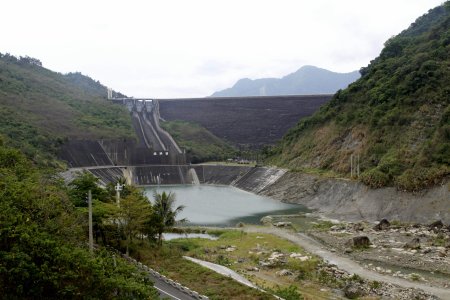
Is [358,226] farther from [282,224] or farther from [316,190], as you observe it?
[316,190]

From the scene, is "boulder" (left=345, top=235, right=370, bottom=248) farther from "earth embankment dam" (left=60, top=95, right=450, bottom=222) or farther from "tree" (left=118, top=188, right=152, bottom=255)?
"tree" (left=118, top=188, right=152, bottom=255)

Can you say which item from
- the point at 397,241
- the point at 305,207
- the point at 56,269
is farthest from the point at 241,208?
the point at 56,269

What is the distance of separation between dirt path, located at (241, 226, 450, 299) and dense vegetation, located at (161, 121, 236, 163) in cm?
4813

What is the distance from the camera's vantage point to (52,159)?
63000 mm

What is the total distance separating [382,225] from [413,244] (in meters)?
6.79

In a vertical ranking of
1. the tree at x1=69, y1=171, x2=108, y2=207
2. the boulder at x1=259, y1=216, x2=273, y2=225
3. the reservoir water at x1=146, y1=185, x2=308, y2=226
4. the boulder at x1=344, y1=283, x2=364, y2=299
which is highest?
the tree at x1=69, y1=171, x2=108, y2=207

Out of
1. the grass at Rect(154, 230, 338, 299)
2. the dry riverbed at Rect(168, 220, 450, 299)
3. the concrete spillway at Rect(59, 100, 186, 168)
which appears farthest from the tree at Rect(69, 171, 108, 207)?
the concrete spillway at Rect(59, 100, 186, 168)

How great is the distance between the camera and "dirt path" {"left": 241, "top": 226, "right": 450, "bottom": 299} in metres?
20.9

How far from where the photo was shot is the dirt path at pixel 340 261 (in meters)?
20.9

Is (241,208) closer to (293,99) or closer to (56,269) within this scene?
(56,269)

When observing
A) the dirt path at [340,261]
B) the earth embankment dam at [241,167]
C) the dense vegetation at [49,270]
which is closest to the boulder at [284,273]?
the dirt path at [340,261]

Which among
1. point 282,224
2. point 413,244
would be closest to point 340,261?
point 413,244

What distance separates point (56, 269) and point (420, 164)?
36.5 meters

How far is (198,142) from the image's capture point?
92.6 metres
